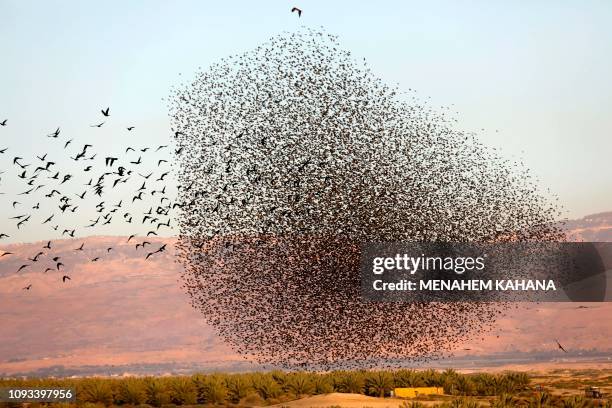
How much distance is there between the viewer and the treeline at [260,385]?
126 ft

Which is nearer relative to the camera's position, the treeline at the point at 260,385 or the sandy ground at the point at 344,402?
the sandy ground at the point at 344,402

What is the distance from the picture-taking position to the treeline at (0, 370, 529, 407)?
126 feet

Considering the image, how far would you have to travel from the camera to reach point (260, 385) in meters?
39.4

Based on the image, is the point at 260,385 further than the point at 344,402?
Yes

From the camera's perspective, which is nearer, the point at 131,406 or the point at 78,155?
the point at 78,155

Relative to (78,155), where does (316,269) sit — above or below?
below

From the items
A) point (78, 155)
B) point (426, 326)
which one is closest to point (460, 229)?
point (426, 326)

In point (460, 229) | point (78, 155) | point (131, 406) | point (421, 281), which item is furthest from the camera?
point (460, 229)

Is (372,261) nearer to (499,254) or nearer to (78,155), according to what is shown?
(499,254)

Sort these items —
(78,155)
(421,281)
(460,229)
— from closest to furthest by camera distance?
(78,155), (421,281), (460,229)

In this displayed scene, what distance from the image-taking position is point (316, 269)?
1652 inches

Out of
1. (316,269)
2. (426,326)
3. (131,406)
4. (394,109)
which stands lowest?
(131,406)

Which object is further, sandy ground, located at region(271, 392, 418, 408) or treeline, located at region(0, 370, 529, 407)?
treeline, located at region(0, 370, 529, 407)

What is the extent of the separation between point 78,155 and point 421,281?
1690 cm
